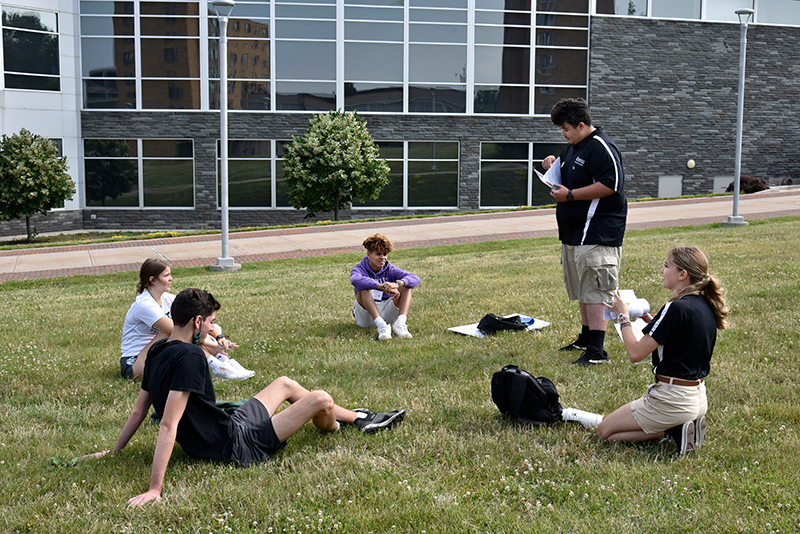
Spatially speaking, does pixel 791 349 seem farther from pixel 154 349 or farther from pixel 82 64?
pixel 82 64

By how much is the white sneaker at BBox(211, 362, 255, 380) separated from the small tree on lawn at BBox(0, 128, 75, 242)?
67.4ft

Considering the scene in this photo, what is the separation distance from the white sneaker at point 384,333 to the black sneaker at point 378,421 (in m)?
2.60

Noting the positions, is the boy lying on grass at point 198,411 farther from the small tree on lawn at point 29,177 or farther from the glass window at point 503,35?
the glass window at point 503,35

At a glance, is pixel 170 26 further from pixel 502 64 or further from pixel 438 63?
pixel 502 64

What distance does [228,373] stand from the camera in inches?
259

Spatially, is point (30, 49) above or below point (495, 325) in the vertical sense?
above

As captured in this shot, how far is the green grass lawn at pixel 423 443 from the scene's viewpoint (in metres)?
3.99

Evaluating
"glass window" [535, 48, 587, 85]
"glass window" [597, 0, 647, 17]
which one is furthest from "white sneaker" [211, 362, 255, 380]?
"glass window" [597, 0, 647, 17]

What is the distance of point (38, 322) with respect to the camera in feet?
31.9

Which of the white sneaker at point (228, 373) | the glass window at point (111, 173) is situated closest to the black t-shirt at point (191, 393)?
the white sneaker at point (228, 373)

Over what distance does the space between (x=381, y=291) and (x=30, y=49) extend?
2412 centimetres

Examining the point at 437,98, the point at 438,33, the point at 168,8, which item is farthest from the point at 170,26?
the point at 437,98

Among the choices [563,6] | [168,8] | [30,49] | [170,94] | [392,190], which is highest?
[563,6]

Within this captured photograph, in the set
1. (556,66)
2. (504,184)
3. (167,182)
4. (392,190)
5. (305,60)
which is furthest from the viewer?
(504,184)
